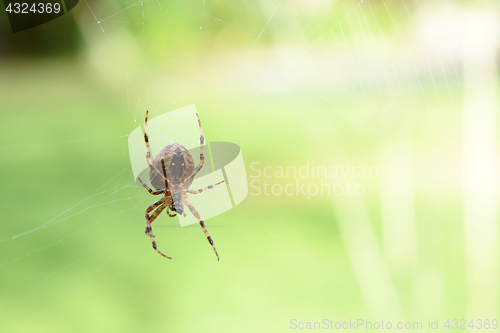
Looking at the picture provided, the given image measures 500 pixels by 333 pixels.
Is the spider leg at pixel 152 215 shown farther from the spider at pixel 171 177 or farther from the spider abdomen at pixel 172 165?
the spider abdomen at pixel 172 165

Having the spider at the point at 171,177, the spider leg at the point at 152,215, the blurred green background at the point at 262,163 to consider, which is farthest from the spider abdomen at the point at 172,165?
the blurred green background at the point at 262,163

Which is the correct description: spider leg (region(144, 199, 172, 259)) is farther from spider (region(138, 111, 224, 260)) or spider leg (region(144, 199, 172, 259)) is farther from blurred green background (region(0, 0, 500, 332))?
blurred green background (region(0, 0, 500, 332))

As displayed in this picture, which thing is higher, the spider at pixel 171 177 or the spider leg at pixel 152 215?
the spider at pixel 171 177

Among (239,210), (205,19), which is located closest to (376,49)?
(205,19)

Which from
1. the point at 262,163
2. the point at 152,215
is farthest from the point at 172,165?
the point at 262,163

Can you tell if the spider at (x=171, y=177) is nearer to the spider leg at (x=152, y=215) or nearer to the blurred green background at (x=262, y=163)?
the spider leg at (x=152, y=215)

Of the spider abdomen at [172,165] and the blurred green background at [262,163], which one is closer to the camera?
the spider abdomen at [172,165]

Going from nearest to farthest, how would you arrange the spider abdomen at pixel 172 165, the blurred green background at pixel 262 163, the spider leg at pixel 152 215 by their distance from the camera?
the spider abdomen at pixel 172 165 < the spider leg at pixel 152 215 < the blurred green background at pixel 262 163

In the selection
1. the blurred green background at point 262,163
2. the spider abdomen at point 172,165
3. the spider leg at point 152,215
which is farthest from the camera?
the blurred green background at point 262,163

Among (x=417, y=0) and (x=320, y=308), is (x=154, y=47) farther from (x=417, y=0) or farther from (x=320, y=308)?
(x=320, y=308)
